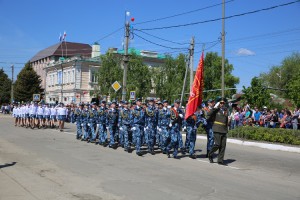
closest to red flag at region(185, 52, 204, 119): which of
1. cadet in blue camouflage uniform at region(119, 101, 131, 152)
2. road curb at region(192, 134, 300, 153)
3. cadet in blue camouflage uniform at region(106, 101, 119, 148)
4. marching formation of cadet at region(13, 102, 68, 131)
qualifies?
cadet in blue camouflage uniform at region(119, 101, 131, 152)

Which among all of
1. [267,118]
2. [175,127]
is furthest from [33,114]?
[175,127]

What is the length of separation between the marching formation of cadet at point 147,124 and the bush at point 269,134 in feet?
17.4

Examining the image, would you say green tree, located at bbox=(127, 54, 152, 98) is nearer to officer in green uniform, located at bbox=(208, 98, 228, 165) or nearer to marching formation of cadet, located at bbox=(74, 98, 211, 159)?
marching formation of cadet, located at bbox=(74, 98, 211, 159)

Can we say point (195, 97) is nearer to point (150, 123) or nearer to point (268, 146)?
point (150, 123)

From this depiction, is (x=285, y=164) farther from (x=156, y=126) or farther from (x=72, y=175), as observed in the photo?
(x=72, y=175)

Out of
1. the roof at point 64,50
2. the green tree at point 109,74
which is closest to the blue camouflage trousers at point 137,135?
the green tree at point 109,74

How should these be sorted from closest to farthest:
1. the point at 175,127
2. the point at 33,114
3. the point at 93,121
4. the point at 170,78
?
the point at 175,127
the point at 93,121
the point at 33,114
the point at 170,78

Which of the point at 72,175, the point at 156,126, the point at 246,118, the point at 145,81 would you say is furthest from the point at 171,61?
the point at 72,175

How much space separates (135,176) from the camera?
9.20 metres

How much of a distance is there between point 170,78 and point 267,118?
1446 inches

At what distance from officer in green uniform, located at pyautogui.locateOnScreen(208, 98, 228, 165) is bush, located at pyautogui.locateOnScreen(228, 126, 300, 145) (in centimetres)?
649

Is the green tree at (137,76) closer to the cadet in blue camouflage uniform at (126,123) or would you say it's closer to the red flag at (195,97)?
the cadet in blue camouflage uniform at (126,123)

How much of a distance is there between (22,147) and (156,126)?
5.16 meters

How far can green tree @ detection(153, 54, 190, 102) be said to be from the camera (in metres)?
57.6
